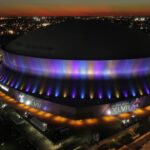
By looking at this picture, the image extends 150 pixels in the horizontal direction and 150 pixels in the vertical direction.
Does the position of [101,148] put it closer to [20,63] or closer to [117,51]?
[117,51]

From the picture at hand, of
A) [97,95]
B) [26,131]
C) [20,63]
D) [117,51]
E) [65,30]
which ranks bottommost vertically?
[26,131]

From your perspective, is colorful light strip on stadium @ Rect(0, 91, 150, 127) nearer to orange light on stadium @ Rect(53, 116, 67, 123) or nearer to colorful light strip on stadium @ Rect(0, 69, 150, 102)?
orange light on stadium @ Rect(53, 116, 67, 123)

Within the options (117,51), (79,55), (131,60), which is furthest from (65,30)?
(131,60)

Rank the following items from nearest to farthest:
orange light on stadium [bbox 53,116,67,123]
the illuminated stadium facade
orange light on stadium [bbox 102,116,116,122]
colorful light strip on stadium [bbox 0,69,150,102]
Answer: orange light on stadium [bbox 53,116,67,123]
orange light on stadium [bbox 102,116,116,122]
the illuminated stadium facade
colorful light strip on stadium [bbox 0,69,150,102]

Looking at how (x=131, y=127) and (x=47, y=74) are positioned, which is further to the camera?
(x=47, y=74)

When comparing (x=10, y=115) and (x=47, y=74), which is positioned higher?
(x=47, y=74)

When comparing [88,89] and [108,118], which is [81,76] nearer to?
[88,89]

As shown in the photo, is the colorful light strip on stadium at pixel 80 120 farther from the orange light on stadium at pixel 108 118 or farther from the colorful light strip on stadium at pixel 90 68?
the colorful light strip on stadium at pixel 90 68

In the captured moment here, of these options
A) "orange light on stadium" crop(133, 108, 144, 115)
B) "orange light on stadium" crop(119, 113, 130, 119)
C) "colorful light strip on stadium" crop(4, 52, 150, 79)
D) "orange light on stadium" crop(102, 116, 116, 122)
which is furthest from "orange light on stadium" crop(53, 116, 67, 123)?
"orange light on stadium" crop(133, 108, 144, 115)
